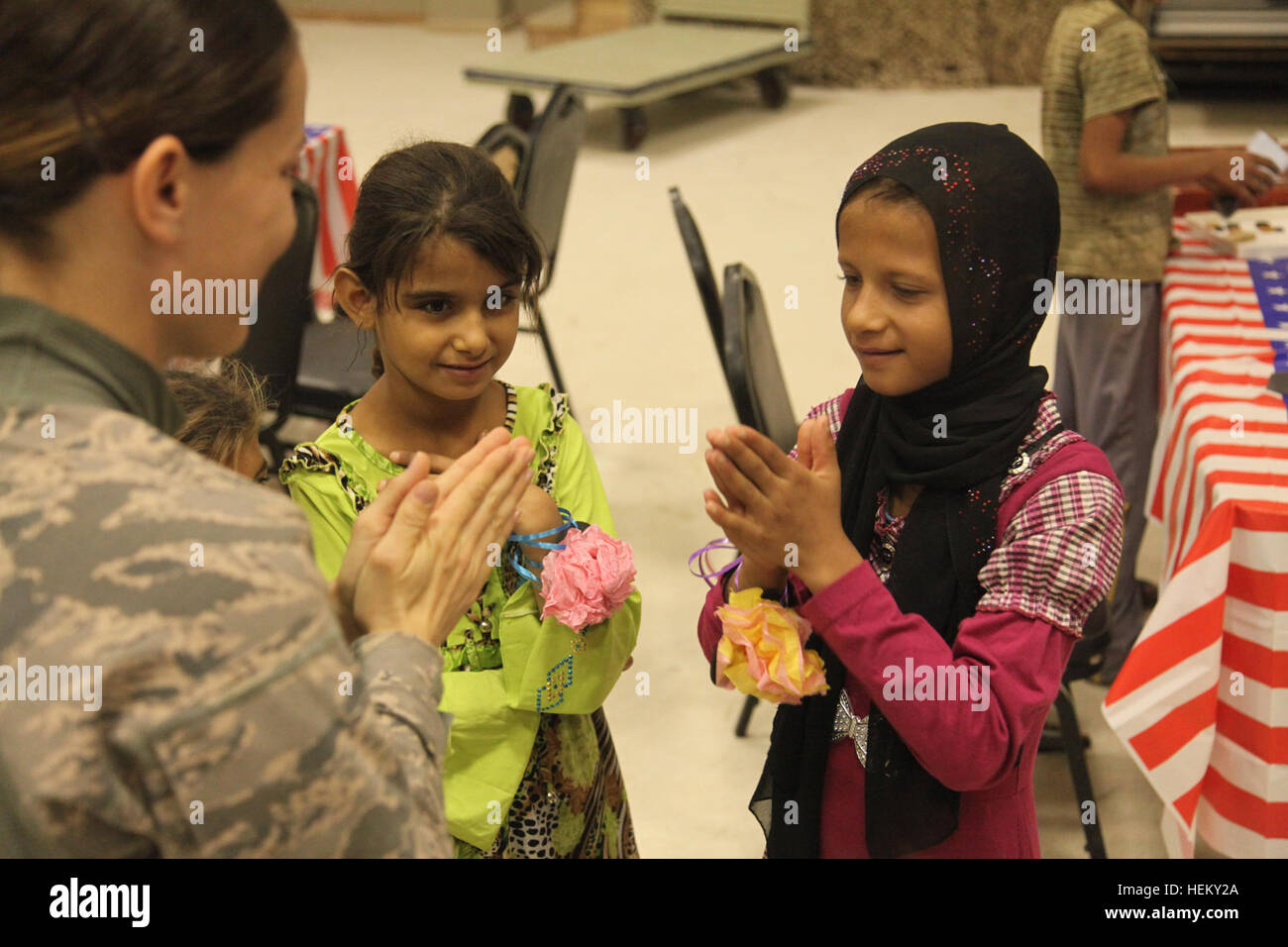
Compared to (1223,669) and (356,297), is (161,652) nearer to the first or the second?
(356,297)

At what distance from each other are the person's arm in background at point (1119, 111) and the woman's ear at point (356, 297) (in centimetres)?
181

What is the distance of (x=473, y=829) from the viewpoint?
1.41 m

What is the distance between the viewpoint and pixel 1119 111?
8.47 feet

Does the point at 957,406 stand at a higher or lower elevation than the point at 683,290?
higher

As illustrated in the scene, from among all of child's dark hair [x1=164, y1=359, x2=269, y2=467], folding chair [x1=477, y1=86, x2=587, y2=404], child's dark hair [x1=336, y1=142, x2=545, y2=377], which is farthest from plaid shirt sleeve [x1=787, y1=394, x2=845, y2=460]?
folding chair [x1=477, y1=86, x2=587, y2=404]

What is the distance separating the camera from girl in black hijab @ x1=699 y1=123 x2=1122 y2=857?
3.75 feet

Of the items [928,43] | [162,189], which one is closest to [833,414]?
[162,189]

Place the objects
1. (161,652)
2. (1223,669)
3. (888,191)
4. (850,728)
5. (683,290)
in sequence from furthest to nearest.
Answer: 1. (683,290)
2. (1223,669)
3. (850,728)
4. (888,191)
5. (161,652)

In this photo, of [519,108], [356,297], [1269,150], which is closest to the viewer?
[356,297]

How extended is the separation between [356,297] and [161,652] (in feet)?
2.80

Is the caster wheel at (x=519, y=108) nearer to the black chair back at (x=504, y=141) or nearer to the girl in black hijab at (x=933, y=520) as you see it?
the black chair back at (x=504, y=141)

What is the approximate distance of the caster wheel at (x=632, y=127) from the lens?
6.75 meters
